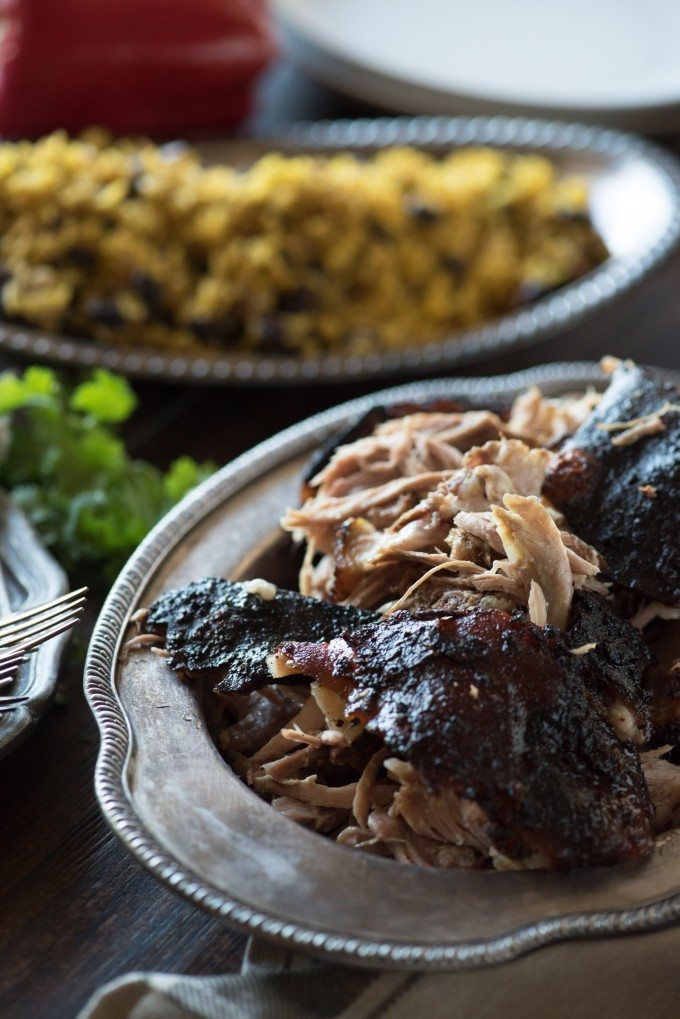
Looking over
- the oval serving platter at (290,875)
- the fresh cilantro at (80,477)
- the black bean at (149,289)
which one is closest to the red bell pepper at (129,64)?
the black bean at (149,289)

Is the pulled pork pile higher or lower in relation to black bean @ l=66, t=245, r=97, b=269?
higher

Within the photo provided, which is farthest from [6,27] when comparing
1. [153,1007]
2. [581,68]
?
[153,1007]

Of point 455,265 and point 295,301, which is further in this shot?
point 455,265

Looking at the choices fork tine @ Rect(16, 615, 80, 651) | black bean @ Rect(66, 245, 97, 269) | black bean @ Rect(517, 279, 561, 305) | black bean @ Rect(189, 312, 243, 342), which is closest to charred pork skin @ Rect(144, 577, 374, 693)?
fork tine @ Rect(16, 615, 80, 651)

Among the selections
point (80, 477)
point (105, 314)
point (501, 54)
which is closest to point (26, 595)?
point (80, 477)

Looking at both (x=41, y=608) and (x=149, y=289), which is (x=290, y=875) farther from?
(x=149, y=289)

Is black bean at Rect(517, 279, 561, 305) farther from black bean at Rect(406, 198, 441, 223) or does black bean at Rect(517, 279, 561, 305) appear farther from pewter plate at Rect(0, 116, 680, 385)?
black bean at Rect(406, 198, 441, 223)
